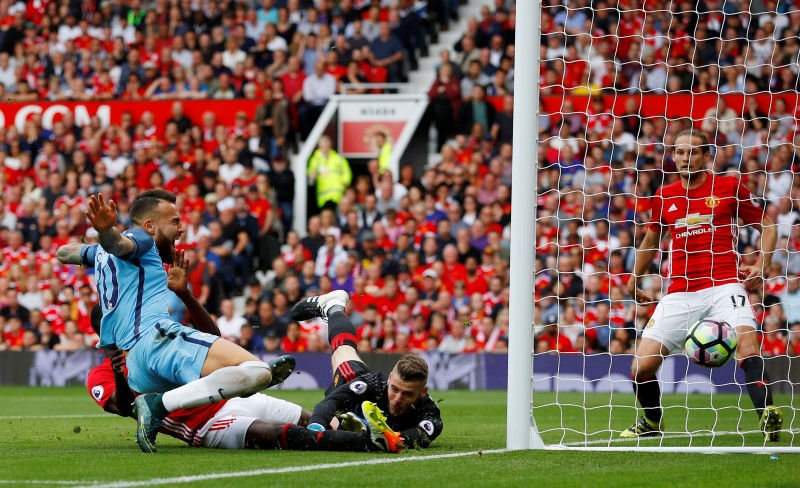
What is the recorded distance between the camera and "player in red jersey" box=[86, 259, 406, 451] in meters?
6.95

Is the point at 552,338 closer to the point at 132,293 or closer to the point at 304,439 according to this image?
the point at 304,439

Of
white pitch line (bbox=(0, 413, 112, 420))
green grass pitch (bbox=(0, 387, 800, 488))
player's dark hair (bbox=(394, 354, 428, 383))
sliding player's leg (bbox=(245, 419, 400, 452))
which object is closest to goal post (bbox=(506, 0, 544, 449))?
green grass pitch (bbox=(0, 387, 800, 488))

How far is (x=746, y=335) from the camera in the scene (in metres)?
8.39

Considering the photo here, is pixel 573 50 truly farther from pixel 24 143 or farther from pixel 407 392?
pixel 407 392

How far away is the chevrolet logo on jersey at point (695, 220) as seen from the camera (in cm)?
856

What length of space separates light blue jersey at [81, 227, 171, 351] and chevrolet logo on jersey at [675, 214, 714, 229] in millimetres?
3709

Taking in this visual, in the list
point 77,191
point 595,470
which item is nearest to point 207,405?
point 595,470

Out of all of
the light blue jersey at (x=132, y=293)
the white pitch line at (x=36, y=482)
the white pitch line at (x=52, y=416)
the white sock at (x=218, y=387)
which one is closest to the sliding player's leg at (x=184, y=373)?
the white sock at (x=218, y=387)

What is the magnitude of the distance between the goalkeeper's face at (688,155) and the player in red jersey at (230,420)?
3.00 m

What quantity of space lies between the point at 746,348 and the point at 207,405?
12.3 ft

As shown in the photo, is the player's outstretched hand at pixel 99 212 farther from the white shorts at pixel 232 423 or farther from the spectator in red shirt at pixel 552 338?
the spectator in red shirt at pixel 552 338

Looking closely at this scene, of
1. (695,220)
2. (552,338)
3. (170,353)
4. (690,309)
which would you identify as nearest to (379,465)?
(170,353)

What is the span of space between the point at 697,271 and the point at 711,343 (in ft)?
2.33

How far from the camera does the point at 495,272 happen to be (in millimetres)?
16703
